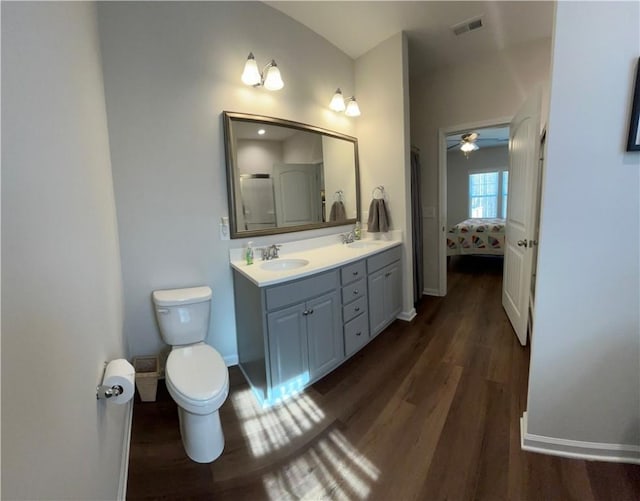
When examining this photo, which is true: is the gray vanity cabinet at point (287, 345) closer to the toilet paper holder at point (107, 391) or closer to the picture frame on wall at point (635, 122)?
the toilet paper holder at point (107, 391)

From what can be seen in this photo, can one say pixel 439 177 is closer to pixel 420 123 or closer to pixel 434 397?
pixel 420 123

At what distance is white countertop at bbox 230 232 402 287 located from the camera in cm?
169

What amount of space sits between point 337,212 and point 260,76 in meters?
1.33

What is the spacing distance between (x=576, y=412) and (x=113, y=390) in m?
1.98

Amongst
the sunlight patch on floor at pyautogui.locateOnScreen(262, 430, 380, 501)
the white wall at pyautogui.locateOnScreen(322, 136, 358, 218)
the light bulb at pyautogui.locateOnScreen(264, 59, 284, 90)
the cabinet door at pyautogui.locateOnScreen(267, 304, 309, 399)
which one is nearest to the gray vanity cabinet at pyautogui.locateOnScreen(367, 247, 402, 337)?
the white wall at pyautogui.locateOnScreen(322, 136, 358, 218)

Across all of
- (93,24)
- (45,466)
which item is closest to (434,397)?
(45,466)

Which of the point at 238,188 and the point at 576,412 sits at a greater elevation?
the point at 238,188

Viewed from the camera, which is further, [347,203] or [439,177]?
[439,177]

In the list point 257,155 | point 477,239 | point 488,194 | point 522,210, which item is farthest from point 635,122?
point 488,194

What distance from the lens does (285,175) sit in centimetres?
234

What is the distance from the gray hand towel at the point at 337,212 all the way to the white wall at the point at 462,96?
50.6 inches

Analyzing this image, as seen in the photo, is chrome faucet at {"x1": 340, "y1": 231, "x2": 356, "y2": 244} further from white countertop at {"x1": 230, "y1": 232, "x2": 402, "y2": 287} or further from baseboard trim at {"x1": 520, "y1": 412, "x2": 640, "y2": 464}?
baseboard trim at {"x1": 520, "y1": 412, "x2": 640, "y2": 464}

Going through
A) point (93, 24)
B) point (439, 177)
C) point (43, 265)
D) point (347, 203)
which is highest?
point (93, 24)

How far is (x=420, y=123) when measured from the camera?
11.5ft
